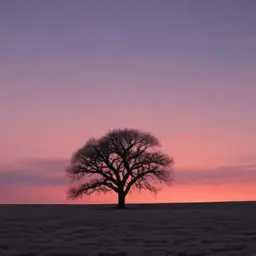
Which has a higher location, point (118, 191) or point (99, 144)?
point (99, 144)

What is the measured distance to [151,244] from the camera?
49.4 ft

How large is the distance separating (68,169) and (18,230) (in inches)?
1507

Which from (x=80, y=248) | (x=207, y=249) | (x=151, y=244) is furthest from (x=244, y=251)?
(x=80, y=248)

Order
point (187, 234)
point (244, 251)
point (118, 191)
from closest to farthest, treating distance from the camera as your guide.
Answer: point (244, 251)
point (187, 234)
point (118, 191)

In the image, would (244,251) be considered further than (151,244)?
No

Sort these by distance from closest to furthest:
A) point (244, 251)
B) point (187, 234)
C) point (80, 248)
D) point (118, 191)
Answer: point (244, 251) < point (80, 248) < point (187, 234) < point (118, 191)

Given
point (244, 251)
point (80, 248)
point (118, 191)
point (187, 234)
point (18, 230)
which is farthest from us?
point (118, 191)

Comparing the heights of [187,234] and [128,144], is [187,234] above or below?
below

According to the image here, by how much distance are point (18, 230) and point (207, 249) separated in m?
8.92

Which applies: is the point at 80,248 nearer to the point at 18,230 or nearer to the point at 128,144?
the point at 18,230

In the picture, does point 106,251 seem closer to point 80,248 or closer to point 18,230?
point 80,248

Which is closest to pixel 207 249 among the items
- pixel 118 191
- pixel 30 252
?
pixel 30 252

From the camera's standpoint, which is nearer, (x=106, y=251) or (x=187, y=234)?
(x=106, y=251)

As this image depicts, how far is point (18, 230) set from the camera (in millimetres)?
19891
